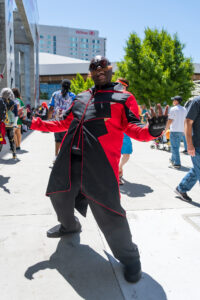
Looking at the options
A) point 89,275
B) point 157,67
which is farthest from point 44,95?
point 89,275

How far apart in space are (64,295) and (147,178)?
150 inches

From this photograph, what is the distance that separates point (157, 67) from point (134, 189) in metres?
23.1

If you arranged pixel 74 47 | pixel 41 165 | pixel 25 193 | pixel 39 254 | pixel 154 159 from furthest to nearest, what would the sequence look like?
1. pixel 74 47
2. pixel 154 159
3. pixel 41 165
4. pixel 25 193
5. pixel 39 254

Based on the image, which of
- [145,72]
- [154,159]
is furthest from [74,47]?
[154,159]

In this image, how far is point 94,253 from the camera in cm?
265

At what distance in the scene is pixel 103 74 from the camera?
7.68 feet

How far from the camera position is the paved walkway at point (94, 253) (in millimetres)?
2129

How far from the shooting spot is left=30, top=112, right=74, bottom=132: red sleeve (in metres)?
2.69

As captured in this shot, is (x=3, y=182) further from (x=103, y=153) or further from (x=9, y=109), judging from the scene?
(x=103, y=153)

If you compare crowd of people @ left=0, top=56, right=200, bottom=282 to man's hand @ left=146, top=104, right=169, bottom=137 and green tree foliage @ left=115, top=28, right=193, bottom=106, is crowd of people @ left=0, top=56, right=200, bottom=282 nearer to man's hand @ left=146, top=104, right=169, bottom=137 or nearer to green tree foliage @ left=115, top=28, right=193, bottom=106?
man's hand @ left=146, top=104, right=169, bottom=137

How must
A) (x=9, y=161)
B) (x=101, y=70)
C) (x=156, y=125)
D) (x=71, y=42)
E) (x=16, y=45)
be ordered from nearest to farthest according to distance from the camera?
(x=156, y=125)
(x=101, y=70)
(x=9, y=161)
(x=16, y=45)
(x=71, y=42)

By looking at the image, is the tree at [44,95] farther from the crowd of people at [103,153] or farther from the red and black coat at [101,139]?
the red and black coat at [101,139]

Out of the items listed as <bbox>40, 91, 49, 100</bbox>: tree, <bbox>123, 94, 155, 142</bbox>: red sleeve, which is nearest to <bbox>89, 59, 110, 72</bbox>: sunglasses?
<bbox>123, 94, 155, 142</bbox>: red sleeve

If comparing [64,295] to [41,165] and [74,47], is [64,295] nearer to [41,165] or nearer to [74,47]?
[41,165]
